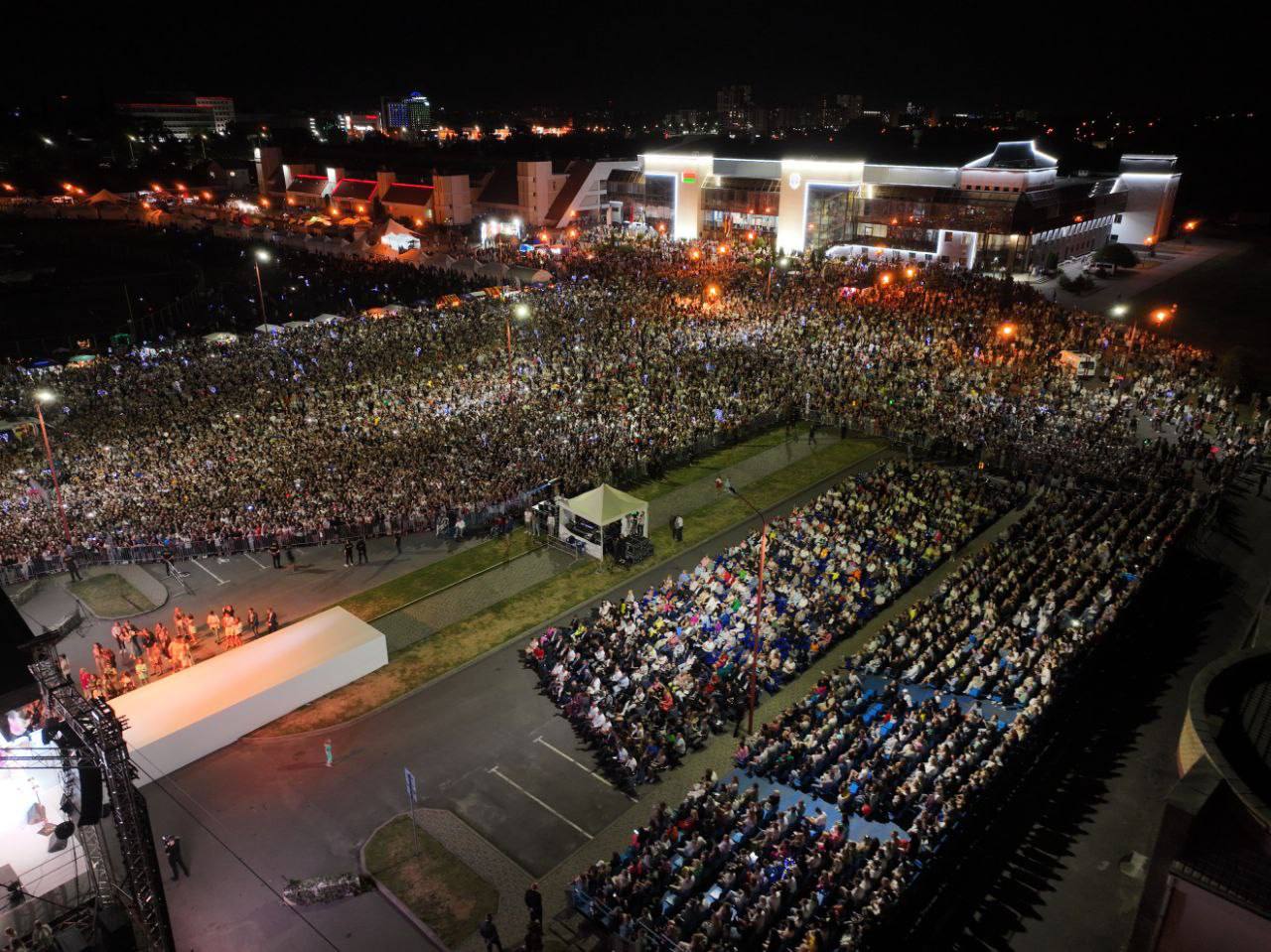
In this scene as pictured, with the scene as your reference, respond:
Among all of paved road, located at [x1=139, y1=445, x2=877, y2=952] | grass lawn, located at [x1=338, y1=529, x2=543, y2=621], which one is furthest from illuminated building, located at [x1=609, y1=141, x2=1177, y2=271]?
paved road, located at [x1=139, y1=445, x2=877, y2=952]

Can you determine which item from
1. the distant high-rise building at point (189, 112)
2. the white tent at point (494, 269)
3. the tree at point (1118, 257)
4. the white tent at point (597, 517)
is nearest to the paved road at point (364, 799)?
the white tent at point (597, 517)

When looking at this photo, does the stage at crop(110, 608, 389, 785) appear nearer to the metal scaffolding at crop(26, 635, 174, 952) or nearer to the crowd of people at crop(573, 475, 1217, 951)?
the metal scaffolding at crop(26, 635, 174, 952)

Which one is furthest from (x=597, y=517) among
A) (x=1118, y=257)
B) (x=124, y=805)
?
(x=1118, y=257)

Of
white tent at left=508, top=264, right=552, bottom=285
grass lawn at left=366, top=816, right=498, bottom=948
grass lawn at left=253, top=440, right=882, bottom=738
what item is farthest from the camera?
white tent at left=508, top=264, right=552, bottom=285

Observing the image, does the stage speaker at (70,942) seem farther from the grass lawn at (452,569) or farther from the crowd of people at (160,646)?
the grass lawn at (452,569)

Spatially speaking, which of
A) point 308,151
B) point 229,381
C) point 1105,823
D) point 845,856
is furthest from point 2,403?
point 308,151

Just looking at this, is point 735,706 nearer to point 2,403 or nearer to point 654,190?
point 2,403
